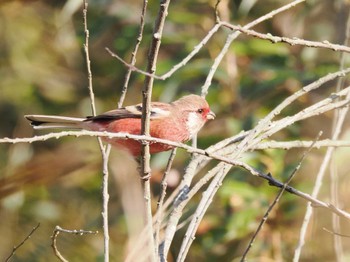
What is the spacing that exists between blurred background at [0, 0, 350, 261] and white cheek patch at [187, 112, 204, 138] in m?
0.55

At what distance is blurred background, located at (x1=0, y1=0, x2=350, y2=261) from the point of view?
5805 millimetres

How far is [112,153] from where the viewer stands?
23.9ft

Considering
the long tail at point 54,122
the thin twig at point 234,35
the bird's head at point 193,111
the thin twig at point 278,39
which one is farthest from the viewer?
the bird's head at point 193,111

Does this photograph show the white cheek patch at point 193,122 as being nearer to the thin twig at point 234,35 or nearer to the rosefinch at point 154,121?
the rosefinch at point 154,121

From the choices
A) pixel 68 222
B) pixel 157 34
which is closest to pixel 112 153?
pixel 68 222

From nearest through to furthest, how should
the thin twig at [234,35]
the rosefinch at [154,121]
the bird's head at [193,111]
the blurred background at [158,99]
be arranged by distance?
1. the thin twig at [234,35]
2. the rosefinch at [154,121]
3. the bird's head at [193,111]
4. the blurred background at [158,99]

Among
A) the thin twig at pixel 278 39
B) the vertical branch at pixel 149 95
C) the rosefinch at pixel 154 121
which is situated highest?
the rosefinch at pixel 154 121

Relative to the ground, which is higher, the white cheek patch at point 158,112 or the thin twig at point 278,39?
the white cheek patch at point 158,112

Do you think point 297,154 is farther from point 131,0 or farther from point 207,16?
point 131,0

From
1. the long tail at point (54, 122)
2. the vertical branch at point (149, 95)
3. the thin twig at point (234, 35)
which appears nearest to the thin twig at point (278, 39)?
the thin twig at point (234, 35)

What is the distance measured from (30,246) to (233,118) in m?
2.41

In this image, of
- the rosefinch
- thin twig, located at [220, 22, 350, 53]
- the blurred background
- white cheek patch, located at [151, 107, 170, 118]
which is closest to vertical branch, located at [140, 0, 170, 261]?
thin twig, located at [220, 22, 350, 53]

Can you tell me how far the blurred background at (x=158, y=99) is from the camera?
5.80m

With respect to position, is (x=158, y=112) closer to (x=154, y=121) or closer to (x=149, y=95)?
(x=154, y=121)
